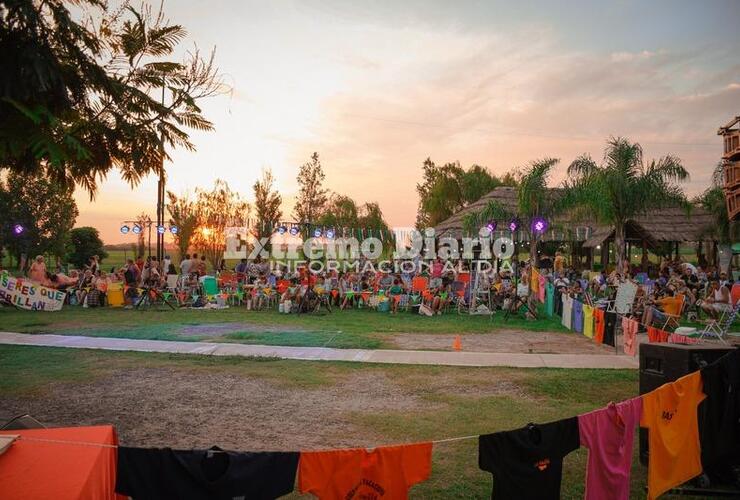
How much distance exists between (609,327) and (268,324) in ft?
31.3

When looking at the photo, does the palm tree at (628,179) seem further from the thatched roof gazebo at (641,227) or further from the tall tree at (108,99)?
the tall tree at (108,99)

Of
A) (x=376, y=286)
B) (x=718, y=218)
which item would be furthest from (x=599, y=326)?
(x=718, y=218)

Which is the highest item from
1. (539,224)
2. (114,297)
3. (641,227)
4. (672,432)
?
(641,227)

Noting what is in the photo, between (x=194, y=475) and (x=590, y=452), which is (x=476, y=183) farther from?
(x=194, y=475)

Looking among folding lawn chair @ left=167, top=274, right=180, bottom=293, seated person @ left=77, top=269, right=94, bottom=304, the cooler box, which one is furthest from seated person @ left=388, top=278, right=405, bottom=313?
seated person @ left=77, top=269, right=94, bottom=304

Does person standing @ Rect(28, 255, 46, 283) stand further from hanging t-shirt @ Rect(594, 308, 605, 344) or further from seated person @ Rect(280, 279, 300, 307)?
hanging t-shirt @ Rect(594, 308, 605, 344)

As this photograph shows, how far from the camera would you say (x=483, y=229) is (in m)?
26.3

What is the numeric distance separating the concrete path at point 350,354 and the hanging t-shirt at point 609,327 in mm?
1157

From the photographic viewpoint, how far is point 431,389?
9.23 meters

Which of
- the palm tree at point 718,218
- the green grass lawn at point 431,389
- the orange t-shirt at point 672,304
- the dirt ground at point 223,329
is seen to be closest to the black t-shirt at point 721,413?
the green grass lawn at point 431,389

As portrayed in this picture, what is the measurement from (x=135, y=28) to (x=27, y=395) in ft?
20.9

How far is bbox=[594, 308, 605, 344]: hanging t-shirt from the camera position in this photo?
13575mm

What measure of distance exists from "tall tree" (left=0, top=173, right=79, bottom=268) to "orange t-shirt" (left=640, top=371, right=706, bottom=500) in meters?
45.9

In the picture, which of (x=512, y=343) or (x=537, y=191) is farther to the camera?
(x=537, y=191)
